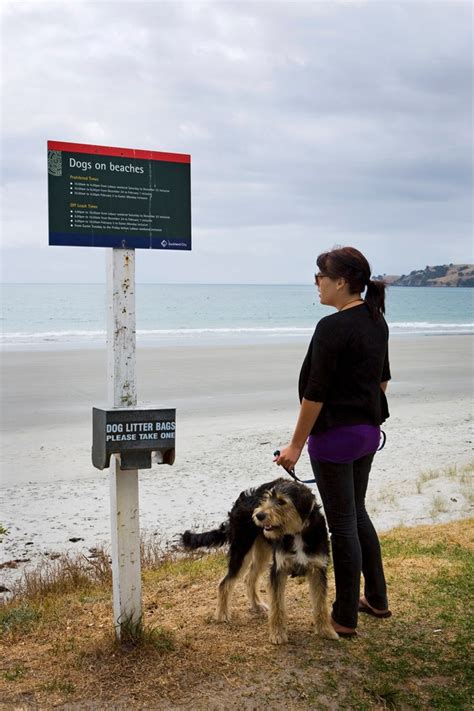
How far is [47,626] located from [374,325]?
107 inches

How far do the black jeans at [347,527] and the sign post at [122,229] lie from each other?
2.96ft

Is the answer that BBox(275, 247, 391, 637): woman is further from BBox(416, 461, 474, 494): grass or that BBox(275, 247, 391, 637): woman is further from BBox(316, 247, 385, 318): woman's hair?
BBox(416, 461, 474, 494): grass

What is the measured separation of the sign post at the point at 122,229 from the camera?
13.6ft

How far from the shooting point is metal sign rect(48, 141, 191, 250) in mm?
4113

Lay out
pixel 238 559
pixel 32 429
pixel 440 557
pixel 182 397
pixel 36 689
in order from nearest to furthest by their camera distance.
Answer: pixel 36 689 → pixel 238 559 → pixel 440 557 → pixel 32 429 → pixel 182 397

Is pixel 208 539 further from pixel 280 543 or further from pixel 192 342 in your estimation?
pixel 192 342

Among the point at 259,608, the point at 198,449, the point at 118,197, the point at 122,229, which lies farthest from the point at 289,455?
the point at 198,449

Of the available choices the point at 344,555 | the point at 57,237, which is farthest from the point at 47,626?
the point at 57,237

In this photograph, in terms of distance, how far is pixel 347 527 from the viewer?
446 centimetres

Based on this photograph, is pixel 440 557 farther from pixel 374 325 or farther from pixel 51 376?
pixel 51 376

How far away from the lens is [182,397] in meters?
17.2

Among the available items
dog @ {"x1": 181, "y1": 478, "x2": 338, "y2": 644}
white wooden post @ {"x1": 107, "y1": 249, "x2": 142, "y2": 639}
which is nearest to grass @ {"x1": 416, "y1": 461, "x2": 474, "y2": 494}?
dog @ {"x1": 181, "y1": 478, "x2": 338, "y2": 644}

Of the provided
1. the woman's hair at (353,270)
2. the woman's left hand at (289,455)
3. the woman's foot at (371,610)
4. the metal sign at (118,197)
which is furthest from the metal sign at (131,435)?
the woman's foot at (371,610)

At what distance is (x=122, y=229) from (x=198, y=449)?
7.80 metres
